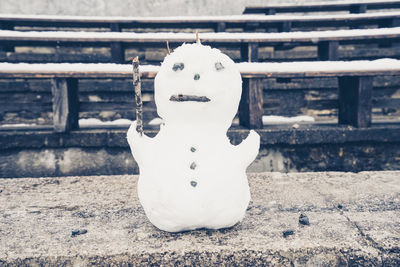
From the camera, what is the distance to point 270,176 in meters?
2.42

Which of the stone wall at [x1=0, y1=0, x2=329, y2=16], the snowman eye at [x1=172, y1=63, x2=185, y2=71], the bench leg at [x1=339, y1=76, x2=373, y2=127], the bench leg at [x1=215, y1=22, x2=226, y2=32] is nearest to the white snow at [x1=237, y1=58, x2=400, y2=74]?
the bench leg at [x1=339, y1=76, x2=373, y2=127]

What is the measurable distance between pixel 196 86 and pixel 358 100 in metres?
2.05

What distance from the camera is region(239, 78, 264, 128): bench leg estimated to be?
2.70 meters

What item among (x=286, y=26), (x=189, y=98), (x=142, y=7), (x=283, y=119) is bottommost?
(x=283, y=119)

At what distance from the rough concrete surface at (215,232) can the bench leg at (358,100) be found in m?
0.76

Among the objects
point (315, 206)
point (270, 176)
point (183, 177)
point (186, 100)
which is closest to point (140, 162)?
point (183, 177)

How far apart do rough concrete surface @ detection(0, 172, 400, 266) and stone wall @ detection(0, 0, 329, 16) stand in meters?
5.92

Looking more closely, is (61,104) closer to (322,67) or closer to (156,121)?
(156,121)

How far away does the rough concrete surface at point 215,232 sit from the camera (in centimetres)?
126

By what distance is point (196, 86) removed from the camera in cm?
134

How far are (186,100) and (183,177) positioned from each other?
35 centimetres

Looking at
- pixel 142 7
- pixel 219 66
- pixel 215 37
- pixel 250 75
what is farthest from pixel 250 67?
pixel 142 7

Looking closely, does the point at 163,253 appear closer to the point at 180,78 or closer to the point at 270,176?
the point at 180,78

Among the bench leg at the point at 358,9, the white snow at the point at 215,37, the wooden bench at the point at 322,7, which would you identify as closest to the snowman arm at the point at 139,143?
the white snow at the point at 215,37
